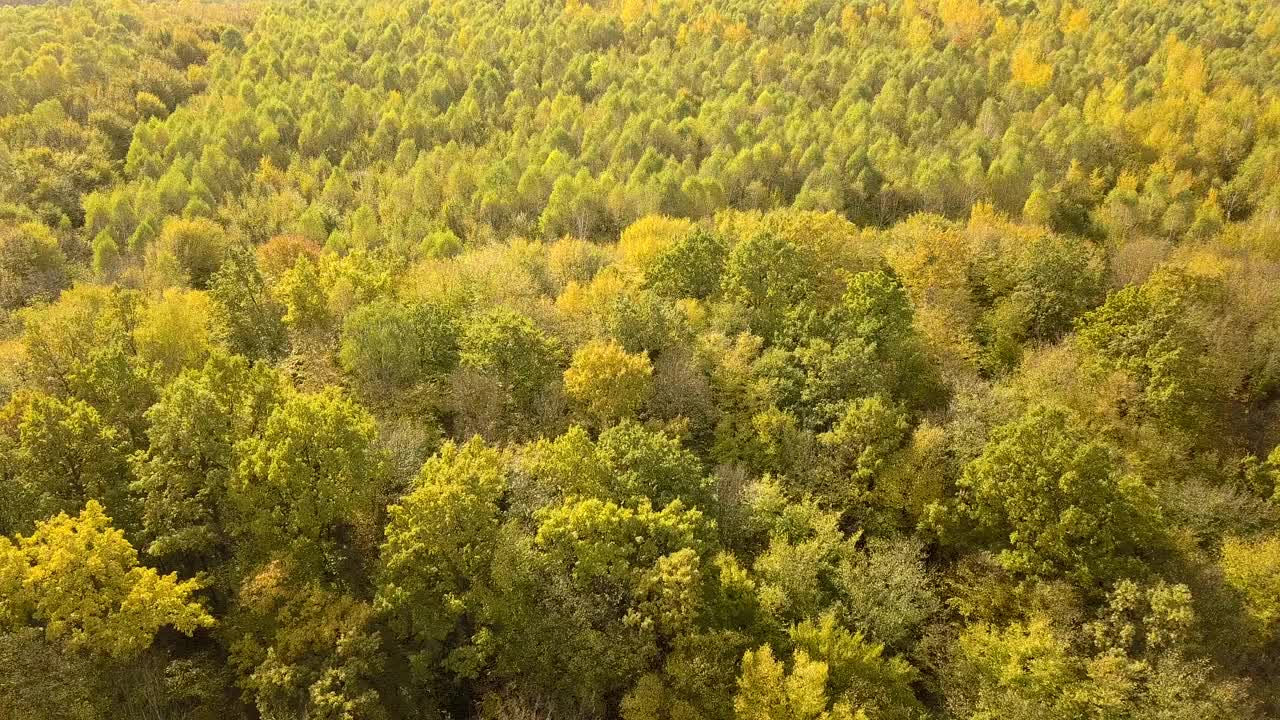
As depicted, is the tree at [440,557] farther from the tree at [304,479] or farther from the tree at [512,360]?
the tree at [512,360]

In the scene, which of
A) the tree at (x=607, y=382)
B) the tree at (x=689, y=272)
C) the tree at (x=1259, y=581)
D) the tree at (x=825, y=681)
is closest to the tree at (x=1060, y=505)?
the tree at (x=1259, y=581)

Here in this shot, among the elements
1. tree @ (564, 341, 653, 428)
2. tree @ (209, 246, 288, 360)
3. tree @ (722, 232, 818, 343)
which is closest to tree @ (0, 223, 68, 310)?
tree @ (209, 246, 288, 360)

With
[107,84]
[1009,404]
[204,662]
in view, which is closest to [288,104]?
[107,84]

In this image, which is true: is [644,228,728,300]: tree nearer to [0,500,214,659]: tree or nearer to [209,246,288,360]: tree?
[209,246,288,360]: tree

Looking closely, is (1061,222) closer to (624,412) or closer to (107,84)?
(624,412)

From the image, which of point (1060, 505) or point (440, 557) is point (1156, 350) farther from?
point (440, 557)

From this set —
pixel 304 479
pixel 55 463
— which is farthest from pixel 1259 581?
pixel 55 463
